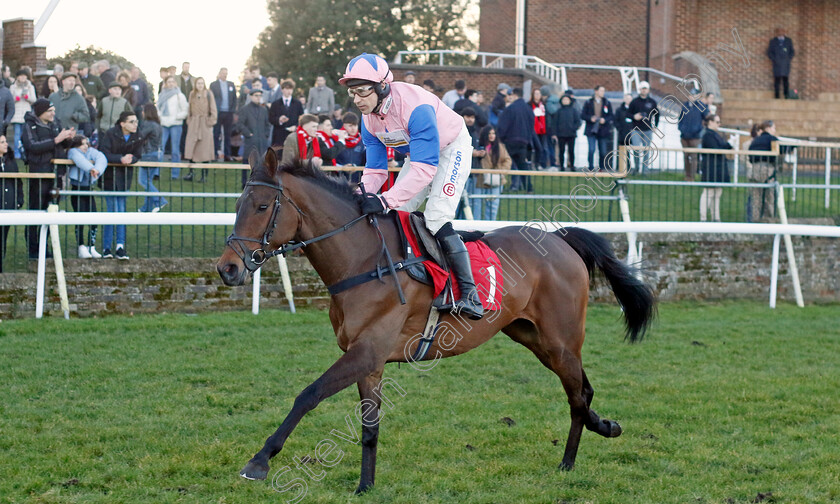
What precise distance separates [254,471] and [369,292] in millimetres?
1035

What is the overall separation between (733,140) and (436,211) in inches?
579

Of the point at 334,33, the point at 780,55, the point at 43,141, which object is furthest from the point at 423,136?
the point at 334,33

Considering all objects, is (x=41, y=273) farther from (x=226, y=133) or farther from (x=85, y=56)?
(x=85, y=56)

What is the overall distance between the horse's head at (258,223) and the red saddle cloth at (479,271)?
665 millimetres

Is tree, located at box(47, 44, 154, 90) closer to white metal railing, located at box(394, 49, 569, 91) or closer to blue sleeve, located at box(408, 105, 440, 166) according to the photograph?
white metal railing, located at box(394, 49, 569, 91)

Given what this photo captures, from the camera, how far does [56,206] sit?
8.67m

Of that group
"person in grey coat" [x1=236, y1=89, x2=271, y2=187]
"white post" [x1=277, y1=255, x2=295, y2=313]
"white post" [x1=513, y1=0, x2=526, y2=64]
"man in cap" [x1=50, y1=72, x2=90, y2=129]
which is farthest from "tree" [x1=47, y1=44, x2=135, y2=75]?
"white post" [x1=277, y1=255, x2=295, y2=313]

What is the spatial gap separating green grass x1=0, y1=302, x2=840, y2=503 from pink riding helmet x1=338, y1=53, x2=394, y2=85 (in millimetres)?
2073

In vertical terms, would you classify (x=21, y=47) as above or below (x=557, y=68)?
below

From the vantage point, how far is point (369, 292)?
4.61m

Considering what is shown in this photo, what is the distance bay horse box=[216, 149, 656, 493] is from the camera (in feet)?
14.3

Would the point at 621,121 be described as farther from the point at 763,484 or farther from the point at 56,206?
the point at 763,484

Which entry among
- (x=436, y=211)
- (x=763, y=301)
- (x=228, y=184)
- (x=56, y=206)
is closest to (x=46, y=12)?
(x=228, y=184)

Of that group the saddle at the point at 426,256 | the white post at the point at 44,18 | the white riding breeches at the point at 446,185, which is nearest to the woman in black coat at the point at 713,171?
the white riding breeches at the point at 446,185
